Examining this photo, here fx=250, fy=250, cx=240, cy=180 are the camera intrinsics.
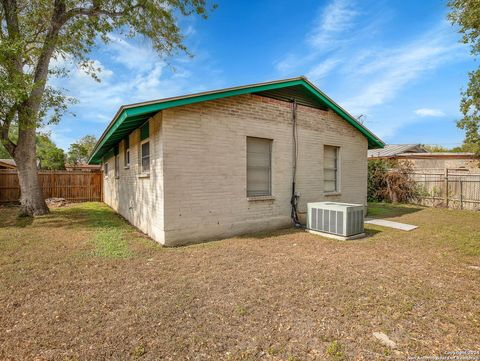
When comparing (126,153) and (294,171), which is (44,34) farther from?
(294,171)

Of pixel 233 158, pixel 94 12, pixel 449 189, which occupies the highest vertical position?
pixel 94 12

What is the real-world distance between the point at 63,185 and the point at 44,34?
928 centimetres

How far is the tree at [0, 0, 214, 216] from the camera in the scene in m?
9.27

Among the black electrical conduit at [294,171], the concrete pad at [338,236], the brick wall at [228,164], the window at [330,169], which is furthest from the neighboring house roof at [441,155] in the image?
the concrete pad at [338,236]

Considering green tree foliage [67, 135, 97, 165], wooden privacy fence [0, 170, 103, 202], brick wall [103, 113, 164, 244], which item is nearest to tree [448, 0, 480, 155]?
brick wall [103, 113, 164, 244]

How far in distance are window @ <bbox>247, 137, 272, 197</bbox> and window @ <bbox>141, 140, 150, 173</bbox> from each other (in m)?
2.90

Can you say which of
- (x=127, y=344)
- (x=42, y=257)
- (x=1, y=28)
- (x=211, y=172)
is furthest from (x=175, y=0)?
(x=127, y=344)

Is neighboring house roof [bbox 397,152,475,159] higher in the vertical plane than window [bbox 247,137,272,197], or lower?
higher

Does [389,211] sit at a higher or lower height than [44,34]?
lower

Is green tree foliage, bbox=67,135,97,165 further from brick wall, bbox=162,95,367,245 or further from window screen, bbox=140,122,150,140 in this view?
brick wall, bbox=162,95,367,245

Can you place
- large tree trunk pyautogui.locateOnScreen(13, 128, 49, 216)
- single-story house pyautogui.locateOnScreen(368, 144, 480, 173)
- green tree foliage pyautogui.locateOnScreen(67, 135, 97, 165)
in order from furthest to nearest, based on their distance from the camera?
green tree foliage pyautogui.locateOnScreen(67, 135, 97, 165) < single-story house pyautogui.locateOnScreen(368, 144, 480, 173) < large tree trunk pyautogui.locateOnScreen(13, 128, 49, 216)

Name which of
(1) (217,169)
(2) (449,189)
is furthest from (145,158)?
(2) (449,189)

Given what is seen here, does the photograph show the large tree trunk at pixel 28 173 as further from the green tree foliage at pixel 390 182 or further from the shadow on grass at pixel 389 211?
the green tree foliage at pixel 390 182

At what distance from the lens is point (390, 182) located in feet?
47.6
